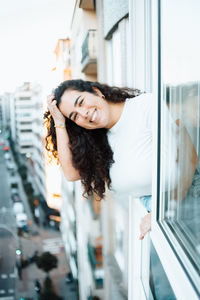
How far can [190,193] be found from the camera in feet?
2.28

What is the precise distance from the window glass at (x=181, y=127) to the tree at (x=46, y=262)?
8.81 metres

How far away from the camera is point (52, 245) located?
1039 centimetres

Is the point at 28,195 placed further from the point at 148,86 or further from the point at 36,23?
the point at 148,86

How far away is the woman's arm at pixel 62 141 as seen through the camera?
101cm

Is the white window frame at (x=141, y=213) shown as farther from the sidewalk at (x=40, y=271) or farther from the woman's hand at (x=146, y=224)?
the sidewalk at (x=40, y=271)

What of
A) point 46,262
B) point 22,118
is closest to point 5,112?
point 22,118

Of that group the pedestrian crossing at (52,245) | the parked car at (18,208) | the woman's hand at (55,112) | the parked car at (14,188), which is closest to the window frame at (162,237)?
the woman's hand at (55,112)

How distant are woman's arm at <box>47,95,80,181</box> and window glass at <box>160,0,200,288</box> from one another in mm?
434

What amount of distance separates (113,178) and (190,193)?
0.34m

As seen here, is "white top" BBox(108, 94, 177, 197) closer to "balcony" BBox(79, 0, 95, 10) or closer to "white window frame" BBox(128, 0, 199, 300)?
"white window frame" BBox(128, 0, 199, 300)

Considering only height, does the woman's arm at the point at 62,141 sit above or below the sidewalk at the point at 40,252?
above

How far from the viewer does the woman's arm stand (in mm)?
1010

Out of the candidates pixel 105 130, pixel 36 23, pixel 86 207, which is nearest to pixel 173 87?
pixel 105 130

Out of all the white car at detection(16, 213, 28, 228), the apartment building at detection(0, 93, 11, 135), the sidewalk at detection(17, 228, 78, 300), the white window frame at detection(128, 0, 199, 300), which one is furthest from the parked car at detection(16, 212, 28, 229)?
the white window frame at detection(128, 0, 199, 300)
